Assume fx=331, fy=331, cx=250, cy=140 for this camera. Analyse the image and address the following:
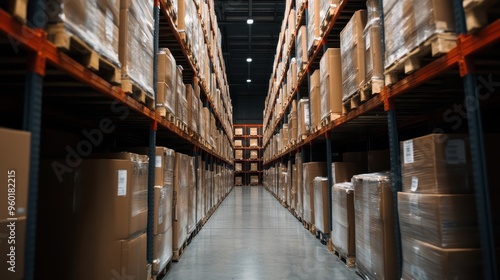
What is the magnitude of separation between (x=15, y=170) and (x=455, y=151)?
2401mm

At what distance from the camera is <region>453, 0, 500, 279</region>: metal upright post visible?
1698 mm

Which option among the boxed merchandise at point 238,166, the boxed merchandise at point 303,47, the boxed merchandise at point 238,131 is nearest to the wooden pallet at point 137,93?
the boxed merchandise at point 303,47

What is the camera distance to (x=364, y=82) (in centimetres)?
323

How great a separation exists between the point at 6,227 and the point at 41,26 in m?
0.90

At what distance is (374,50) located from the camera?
9.91 ft

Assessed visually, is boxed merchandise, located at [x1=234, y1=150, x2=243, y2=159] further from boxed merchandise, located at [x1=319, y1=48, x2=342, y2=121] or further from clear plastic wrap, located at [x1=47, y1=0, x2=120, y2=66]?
clear plastic wrap, located at [x1=47, y1=0, x2=120, y2=66]

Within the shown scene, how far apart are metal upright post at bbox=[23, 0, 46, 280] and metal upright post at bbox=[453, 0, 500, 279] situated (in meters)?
2.15

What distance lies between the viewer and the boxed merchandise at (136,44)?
2.49m

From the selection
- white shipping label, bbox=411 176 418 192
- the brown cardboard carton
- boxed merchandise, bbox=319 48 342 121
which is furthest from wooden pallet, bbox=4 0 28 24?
the brown cardboard carton

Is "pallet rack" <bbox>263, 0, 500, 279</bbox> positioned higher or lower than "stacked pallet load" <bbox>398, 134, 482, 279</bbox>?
higher

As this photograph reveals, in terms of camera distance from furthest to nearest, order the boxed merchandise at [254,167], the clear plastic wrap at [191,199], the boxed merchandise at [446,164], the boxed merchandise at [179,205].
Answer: the boxed merchandise at [254,167] → the clear plastic wrap at [191,199] → the boxed merchandise at [179,205] → the boxed merchandise at [446,164]

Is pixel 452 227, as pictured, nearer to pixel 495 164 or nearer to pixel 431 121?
pixel 495 164

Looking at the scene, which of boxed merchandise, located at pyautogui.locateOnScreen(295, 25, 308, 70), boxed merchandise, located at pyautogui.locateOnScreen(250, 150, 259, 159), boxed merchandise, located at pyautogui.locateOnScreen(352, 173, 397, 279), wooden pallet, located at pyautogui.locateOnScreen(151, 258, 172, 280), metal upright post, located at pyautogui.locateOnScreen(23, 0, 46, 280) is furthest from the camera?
boxed merchandise, located at pyautogui.locateOnScreen(250, 150, 259, 159)

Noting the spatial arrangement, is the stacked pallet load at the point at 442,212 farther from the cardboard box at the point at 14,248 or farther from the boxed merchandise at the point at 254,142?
the boxed merchandise at the point at 254,142
